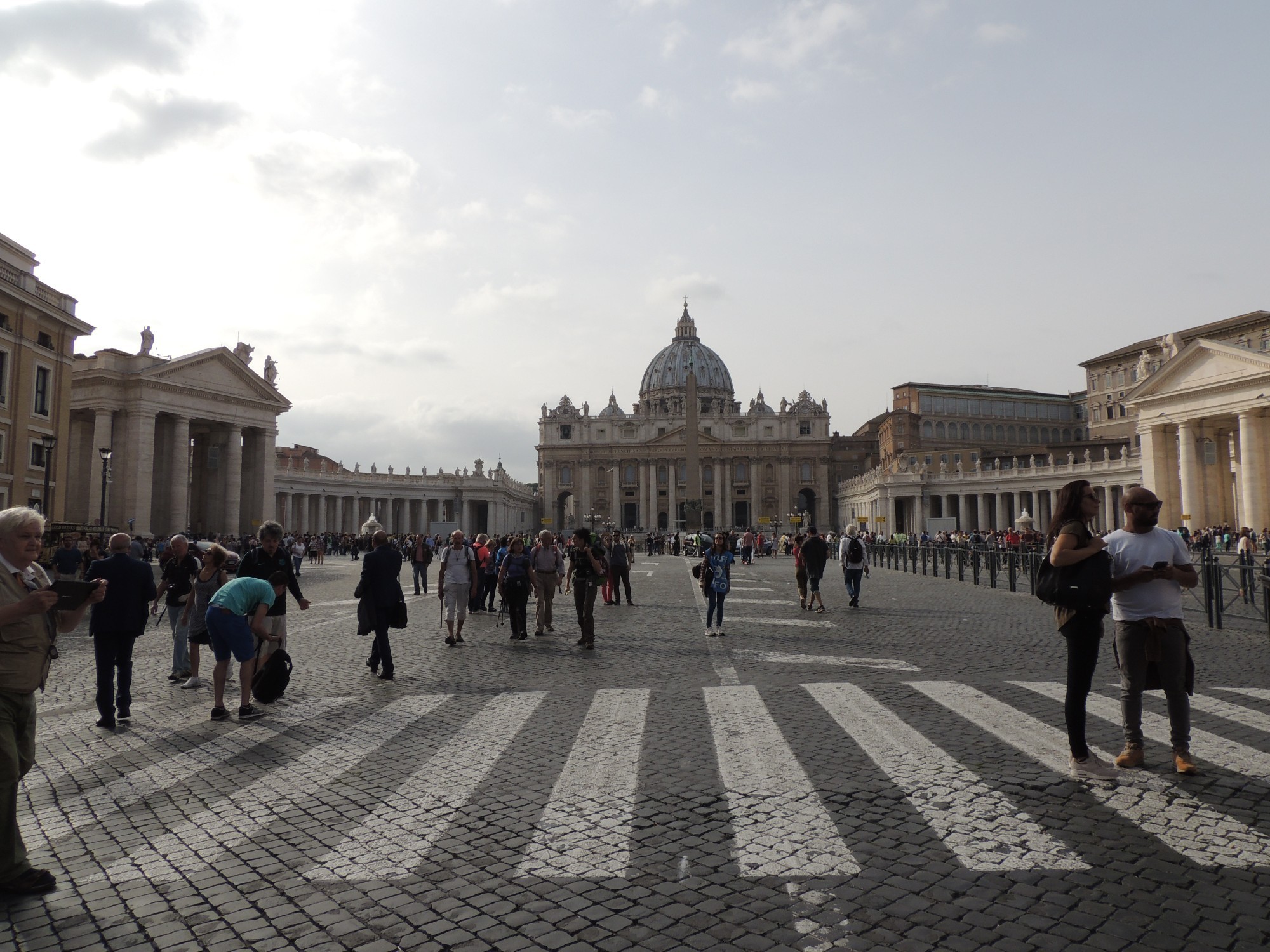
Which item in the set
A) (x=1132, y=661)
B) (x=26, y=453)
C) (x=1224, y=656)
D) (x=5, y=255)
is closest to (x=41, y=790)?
(x=1132, y=661)

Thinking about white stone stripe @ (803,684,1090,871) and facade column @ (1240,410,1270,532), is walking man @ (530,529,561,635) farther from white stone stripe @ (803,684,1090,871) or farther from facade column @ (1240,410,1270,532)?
facade column @ (1240,410,1270,532)

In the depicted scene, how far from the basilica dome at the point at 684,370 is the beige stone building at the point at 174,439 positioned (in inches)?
3014

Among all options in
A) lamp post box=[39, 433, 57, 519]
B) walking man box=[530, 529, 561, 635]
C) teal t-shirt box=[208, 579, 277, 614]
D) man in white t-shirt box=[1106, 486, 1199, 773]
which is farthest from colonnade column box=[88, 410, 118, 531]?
man in white t-shirt box=[1106, 486, 1199, 773]

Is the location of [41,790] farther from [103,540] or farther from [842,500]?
[842,500]

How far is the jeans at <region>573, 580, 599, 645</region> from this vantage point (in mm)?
10602

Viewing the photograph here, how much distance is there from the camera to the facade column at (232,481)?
4775 cm

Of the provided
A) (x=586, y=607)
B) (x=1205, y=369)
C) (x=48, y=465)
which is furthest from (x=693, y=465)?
(x=586, y=607)

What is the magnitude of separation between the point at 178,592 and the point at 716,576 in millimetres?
6407

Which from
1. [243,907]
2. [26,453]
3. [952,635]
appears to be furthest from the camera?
[26,453]

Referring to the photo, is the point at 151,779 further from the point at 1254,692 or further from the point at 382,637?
the point at 1254,692

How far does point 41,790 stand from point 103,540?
2559 centimetres

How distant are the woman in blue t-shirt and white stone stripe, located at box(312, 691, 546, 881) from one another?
17.6 ft

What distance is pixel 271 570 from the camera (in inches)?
302

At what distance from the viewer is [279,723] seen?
660cm
